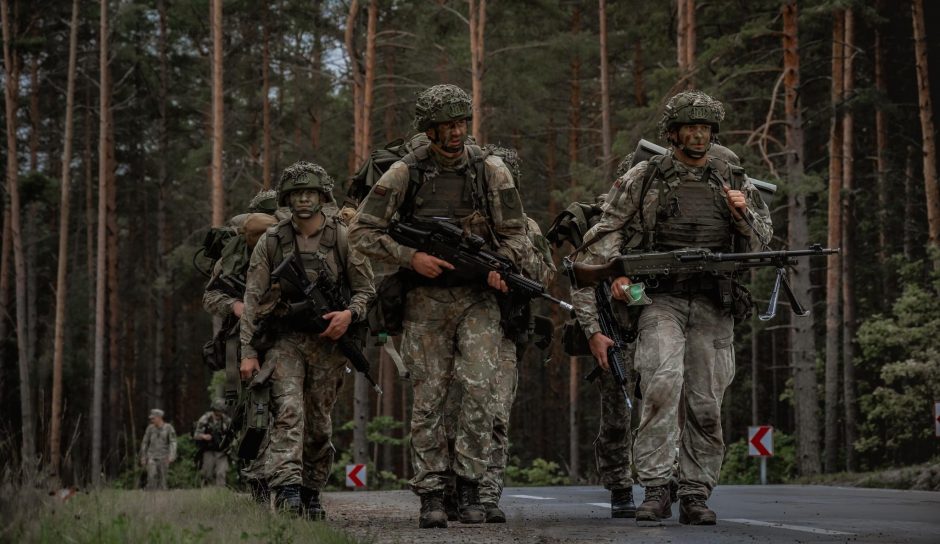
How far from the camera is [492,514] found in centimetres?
903

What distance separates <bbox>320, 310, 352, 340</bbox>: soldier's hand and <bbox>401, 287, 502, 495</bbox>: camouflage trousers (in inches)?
31.0

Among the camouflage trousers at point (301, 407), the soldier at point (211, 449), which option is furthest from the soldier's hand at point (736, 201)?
the soldier at point (211, 449)

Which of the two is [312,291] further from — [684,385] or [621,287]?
[684,385]

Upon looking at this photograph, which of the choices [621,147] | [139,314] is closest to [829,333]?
[621,147]

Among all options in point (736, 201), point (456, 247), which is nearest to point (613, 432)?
point (456, 247)

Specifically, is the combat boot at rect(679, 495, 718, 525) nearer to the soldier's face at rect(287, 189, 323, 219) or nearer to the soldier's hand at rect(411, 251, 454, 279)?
the soldier's hand at rect(411, 251, 454, 279)

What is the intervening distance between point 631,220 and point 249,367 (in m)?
2.81

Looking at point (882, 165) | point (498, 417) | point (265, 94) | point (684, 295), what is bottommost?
point (498, 417)

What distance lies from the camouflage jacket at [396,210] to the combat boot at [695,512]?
1.81m

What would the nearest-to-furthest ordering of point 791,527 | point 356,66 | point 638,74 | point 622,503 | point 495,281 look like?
point 791,527 → point 495,281 → point 622,503 → point 356,66 → point 638,74

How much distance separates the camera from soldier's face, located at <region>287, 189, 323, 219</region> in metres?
10.0

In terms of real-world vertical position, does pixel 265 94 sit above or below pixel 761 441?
above

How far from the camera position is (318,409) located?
1015 cm

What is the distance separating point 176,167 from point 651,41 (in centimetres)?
1715
